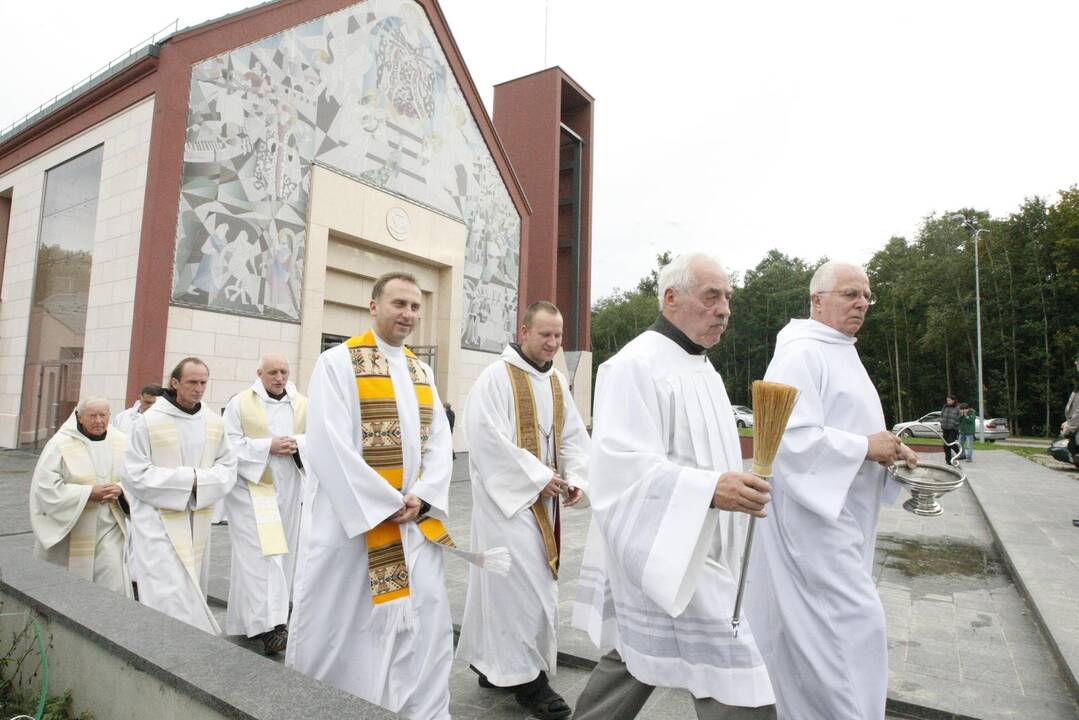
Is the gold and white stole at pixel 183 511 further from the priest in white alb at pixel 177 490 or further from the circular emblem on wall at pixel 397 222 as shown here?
the circular emblem on wall at pixel 397 222

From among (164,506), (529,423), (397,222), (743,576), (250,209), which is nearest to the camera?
(743,576)

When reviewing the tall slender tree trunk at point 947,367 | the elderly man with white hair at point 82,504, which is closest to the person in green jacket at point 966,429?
the elderly man with white hair at point 82,504

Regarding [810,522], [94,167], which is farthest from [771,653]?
[94,167]

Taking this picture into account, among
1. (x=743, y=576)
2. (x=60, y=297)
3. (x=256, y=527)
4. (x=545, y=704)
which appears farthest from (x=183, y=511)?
(x=60, y=297)

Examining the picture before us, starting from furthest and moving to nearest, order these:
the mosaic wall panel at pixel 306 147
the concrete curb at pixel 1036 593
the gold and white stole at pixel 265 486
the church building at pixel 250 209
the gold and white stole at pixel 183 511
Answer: the mosaic wall panel at pixel 306 147
the church building at pixel 250 209
the gold and white stole at pixel 265 486
the gold and white stole at pixel 183 511
the concrete curb at pixel 1036 593

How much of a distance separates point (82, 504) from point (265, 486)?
3.74 ft

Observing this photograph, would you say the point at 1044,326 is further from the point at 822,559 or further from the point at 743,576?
the point at 743,576

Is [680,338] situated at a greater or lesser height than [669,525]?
greater

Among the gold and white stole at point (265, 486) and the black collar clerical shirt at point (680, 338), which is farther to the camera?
the gold and white stole at point (265, 486)

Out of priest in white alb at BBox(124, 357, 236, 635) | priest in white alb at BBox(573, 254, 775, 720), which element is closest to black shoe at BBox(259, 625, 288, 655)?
priest in white alb at BBox(124, 357, 236, 635)

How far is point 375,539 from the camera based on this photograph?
10.2 feet

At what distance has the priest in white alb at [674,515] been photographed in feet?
6.89

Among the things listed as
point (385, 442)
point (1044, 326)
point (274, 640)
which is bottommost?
point (274, 640)

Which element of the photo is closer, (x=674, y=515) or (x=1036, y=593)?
(x=674, y=515)
